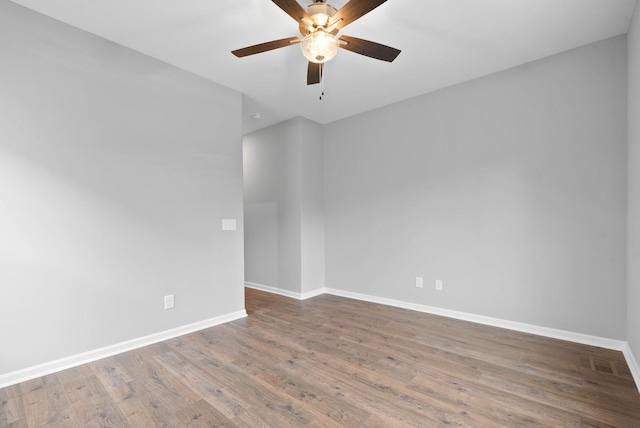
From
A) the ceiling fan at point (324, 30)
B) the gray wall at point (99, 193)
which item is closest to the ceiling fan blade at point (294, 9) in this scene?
the ceiling fan at point (324, 30)

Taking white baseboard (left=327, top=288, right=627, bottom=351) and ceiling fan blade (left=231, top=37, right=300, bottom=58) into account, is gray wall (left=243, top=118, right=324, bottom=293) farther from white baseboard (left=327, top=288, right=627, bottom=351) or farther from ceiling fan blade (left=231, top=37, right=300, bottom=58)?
ceiling fan blade (left=231, top=37, right=300, bottom=58)

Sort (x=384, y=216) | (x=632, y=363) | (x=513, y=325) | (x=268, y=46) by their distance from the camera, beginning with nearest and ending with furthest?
(x=268, y=46) → (x=632, y=363) → (x=513, y=325) → (x=384, y=216)

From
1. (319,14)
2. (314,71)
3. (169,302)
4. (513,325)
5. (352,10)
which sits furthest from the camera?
(513,325)

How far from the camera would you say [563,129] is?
2.71 m

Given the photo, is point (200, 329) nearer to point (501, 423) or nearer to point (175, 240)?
point (175, 240)

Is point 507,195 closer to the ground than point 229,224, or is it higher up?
higher up

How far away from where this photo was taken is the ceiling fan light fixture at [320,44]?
191 cm

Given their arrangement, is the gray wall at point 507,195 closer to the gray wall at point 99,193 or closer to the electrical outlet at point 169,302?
the gray wall at point 99,193

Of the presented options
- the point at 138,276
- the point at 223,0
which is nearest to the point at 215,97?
the point at 223,0

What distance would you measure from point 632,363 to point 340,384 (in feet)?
6.81

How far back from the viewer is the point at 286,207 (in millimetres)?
4457

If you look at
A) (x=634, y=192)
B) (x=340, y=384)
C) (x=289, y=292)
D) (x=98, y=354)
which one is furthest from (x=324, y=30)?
(x=289, y=292)

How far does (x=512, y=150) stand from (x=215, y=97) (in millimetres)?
3095

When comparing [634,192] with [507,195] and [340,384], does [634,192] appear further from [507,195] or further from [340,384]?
[340,384]
